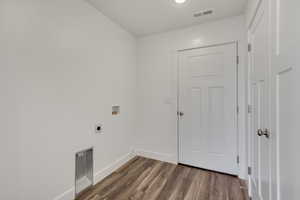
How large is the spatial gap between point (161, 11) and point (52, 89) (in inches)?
70.2

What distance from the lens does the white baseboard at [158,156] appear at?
2566 millimetres

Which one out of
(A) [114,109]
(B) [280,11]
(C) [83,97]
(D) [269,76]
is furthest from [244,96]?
(C) [83,97]

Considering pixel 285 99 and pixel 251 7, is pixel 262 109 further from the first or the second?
pixel 251 7

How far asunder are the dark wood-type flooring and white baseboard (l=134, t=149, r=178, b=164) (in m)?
0.15

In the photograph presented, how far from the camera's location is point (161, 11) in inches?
79.7

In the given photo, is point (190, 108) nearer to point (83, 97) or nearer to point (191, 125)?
point (191, 125)

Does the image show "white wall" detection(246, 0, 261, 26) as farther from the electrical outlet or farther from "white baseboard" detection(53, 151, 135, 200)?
"white baseboard" detection(53, 151, 135, 200)

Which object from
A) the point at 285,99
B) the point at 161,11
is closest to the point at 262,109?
the point at 285,99

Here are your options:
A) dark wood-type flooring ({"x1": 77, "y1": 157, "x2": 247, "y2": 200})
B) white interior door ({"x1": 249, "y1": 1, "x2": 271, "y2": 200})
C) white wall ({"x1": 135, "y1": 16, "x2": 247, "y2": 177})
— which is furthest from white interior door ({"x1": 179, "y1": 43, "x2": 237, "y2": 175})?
white interior door ({"x1": 249, "y1": 1, "x2": 271, "y2": 200})

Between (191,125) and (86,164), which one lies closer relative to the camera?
(86,164)

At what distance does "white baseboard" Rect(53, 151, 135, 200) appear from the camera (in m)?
1.57

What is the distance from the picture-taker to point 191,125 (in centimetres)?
244

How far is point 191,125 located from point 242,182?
106 cm

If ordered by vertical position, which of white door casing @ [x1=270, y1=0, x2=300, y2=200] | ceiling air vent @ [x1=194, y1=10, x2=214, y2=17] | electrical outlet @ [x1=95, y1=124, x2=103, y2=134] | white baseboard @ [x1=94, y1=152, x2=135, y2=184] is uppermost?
ceiling air vent @ [x1=194, y1=10, x2=214, y2=17]
